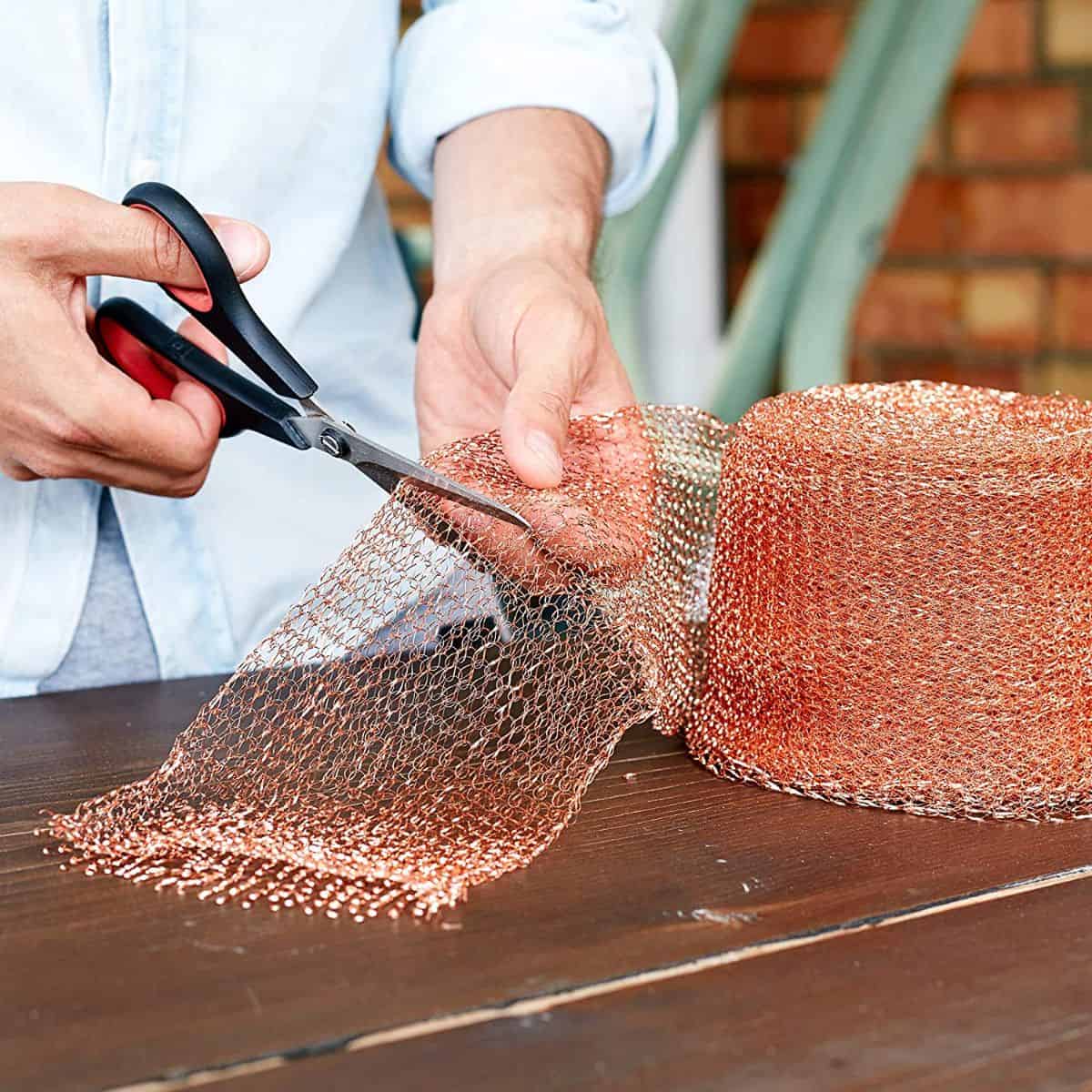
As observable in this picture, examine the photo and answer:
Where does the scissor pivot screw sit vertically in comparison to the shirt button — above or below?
below

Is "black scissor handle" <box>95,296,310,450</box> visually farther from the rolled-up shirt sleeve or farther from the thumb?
the rolled-up shirt sleeve

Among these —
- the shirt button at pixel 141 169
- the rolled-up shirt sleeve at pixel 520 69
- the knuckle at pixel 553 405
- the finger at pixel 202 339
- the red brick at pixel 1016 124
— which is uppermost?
the red brick at pixel 1016 124

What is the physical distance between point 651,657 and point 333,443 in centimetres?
16

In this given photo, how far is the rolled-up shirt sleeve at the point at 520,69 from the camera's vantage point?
0.78 meters

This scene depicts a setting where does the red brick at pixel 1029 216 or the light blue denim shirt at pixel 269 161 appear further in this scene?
the red brick at pixel 1029 216

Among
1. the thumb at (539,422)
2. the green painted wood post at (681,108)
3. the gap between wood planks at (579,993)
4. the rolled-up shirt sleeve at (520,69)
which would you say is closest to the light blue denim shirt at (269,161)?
the rolled-up shirt sleeve at (520,69)

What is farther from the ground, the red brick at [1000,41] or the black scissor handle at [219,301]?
the red brick at [1000,41]

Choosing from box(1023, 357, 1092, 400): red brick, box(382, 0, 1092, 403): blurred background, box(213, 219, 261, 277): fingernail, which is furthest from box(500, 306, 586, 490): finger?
box(1023, 357, 1092, 400): red brick

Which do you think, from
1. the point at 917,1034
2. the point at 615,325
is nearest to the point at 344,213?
the point at 917,1034

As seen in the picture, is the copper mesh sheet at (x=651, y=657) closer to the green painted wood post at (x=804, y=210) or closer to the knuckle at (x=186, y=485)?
the knuckle at (x=186, y=485)

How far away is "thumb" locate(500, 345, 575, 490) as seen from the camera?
0.56m

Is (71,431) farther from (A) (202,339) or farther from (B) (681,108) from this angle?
(B) (681,108)

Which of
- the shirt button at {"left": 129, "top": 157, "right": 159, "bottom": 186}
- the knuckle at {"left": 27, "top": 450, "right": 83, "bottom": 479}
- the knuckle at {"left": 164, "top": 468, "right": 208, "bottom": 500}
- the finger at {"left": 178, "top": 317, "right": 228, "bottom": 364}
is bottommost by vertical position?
the knuckle at {"left": 164, "top": 468, "right": 208, "bottom": 500}

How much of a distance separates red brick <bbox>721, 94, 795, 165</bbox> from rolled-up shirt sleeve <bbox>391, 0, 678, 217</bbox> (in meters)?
1.69
